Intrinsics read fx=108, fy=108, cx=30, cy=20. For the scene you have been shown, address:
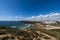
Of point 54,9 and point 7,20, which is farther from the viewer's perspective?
point 54,9

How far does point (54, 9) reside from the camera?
270 centimetres

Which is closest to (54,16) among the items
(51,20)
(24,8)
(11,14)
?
(51,20)

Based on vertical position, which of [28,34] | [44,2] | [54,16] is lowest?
[28,34]

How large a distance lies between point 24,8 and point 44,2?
523 mm

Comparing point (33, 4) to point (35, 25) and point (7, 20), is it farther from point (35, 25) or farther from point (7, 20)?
point (7, 20)

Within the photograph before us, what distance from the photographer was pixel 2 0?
2.49 m

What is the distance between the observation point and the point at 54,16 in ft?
8.82

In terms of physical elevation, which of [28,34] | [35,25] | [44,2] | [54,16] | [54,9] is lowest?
[28,34]

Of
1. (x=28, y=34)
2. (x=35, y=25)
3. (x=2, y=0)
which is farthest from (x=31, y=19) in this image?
(x=2, y=0)

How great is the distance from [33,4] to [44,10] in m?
0.31

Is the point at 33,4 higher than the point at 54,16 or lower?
higher

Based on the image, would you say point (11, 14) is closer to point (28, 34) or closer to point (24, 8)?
point (24, 8)

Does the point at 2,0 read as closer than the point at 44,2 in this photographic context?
Yes

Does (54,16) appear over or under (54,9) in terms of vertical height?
under
